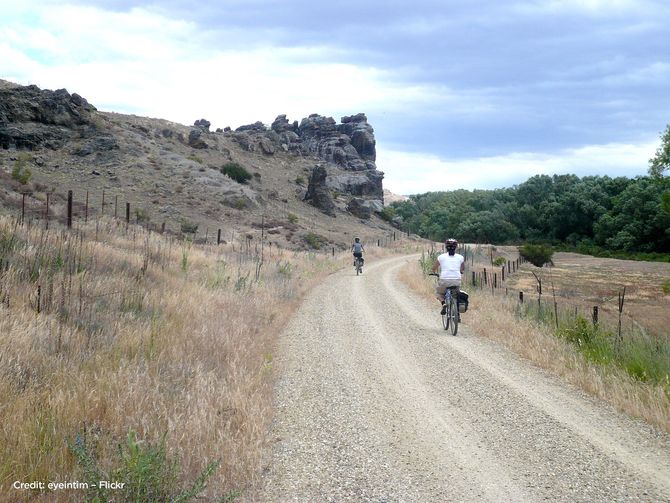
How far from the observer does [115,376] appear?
5.15 meters

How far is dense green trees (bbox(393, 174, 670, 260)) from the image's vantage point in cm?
7788

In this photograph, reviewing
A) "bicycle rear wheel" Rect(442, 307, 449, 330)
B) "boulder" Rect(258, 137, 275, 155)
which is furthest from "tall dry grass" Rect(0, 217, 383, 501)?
"boulder" Rect(258, 137, 275, 155)

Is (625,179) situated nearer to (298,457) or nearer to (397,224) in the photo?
(397,224)

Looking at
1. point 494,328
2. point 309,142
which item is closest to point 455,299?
point 494,328

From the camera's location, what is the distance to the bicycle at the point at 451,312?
1133 cm

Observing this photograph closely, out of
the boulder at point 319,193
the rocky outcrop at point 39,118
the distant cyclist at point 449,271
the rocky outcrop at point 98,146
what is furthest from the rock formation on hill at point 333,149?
the distant cyclist at point 449,271

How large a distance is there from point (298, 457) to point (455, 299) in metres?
7.70

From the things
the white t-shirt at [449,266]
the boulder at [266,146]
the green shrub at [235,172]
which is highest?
the boulder at [266,146]

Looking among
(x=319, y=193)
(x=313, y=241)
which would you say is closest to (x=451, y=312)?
(x=313, y=241)

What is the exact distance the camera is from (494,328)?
445 inches

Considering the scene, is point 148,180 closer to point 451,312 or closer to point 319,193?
point 319,193

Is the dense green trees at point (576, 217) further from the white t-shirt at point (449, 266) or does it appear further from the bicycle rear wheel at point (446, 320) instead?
the bicycle rear wheel at point (446, 320)

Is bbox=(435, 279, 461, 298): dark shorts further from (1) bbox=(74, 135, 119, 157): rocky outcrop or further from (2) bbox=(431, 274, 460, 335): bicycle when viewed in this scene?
(1) bbox=(74, 135, 119, 157): rocky outcrop

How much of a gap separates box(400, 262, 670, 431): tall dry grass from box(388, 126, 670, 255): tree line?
226 ft
